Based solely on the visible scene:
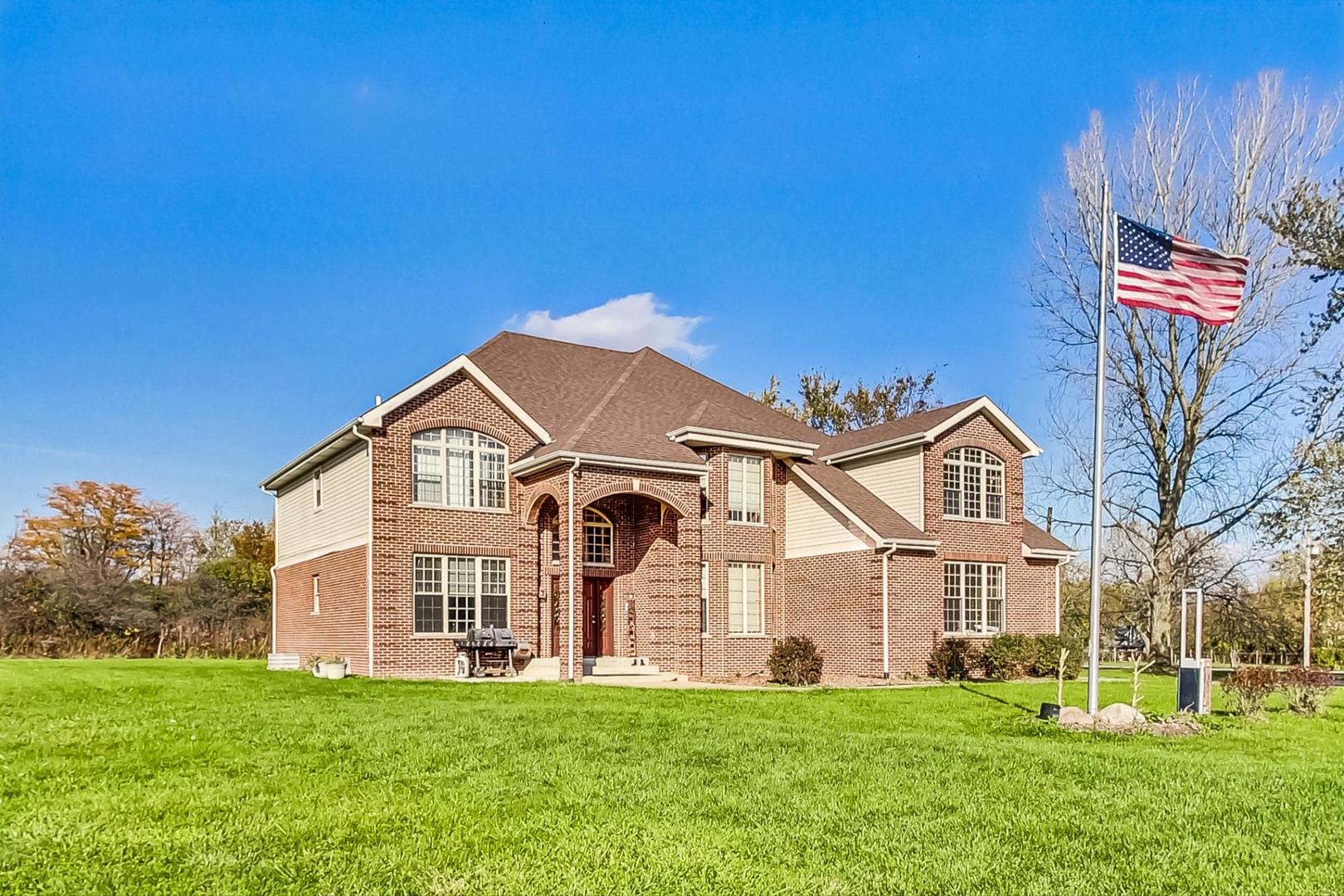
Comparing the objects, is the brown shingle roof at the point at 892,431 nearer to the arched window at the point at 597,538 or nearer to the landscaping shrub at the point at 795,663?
the landscaping shrub at the point at 795,663

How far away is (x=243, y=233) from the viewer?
21.9 metres

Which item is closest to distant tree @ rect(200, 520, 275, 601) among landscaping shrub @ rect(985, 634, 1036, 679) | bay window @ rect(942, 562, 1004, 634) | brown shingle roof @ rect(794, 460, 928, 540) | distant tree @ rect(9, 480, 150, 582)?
distant tree @ rect(9, 480, 150, 582)

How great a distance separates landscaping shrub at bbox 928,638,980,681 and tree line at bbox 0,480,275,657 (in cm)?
1984

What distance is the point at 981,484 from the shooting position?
2509 cm

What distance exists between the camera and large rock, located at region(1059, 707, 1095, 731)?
12789mm

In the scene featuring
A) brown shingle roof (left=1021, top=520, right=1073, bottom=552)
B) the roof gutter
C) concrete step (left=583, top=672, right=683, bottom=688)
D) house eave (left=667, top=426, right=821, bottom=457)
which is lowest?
concrete step (left=583, top=672, right=683, bottom=688)

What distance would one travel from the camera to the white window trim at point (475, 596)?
2042cm

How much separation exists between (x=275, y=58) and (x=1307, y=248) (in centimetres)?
2109

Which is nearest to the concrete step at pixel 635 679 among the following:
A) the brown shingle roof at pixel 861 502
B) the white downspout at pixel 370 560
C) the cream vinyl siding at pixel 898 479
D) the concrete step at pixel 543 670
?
the concrete step at pixel 543 670

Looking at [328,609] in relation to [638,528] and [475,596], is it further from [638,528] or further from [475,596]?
[638,528]

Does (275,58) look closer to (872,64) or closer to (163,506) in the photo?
(872,64)

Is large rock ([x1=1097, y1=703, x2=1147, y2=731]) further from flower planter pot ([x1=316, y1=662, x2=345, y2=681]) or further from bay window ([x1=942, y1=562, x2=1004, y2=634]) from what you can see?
flower planter pot ([x1=316, y1=662, x2=345, y2=681])

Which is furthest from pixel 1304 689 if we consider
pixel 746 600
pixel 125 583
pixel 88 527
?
pixel 88 527

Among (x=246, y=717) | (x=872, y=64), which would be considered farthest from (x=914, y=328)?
(x=246, y=717)
